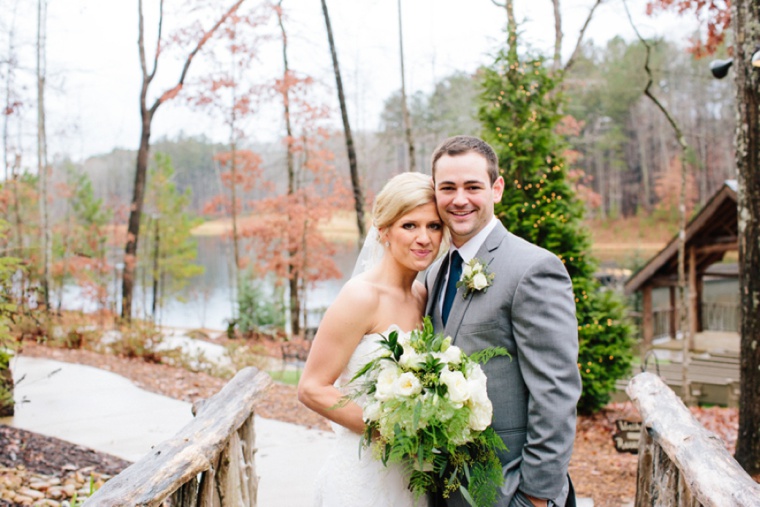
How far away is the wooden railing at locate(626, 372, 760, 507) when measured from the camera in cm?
238

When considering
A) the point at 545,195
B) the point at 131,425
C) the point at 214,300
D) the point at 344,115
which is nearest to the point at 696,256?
the point at 344,115

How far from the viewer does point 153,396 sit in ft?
29.0

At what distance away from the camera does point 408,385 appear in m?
2.20

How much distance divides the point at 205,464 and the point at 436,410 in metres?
A: 1.49

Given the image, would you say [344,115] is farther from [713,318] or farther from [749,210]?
[713,318]

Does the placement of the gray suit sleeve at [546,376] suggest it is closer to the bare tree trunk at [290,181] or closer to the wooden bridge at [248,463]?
the wooden bridge at [248,463]

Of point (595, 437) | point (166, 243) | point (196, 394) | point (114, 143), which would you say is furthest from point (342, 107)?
point (114, 143)

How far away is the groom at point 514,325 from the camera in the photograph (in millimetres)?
2369

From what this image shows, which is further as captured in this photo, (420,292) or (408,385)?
(420,292)

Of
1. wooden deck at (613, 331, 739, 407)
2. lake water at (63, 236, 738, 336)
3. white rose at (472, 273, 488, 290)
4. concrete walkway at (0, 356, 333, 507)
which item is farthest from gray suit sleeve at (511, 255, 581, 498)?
lake water at (63, 236, 738, 336)

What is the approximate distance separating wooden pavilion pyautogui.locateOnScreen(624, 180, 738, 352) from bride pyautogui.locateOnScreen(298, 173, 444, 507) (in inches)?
495

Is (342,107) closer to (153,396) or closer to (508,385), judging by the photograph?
(153,396)

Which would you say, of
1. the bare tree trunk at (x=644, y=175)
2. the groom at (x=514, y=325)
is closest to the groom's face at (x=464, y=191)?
the groom at (x=514, y=325)

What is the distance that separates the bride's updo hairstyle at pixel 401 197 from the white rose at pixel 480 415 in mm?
941
